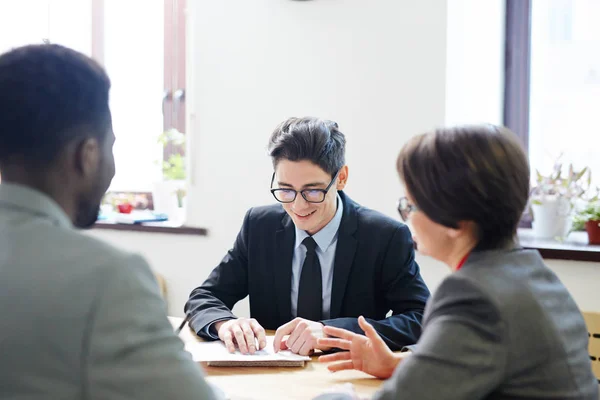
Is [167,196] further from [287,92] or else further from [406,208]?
[406,208]

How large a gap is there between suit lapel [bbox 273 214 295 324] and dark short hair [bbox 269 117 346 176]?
26cm

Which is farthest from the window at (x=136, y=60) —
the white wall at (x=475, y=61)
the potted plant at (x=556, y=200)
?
the potted plant at (x=556, y=200)

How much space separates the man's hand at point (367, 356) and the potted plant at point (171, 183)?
219cm

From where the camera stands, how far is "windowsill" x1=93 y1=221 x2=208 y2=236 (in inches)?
129

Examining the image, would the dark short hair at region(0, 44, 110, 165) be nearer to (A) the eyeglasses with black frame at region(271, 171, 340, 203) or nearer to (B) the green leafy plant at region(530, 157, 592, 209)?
(A) the eyeglasses with black frame at region(271, 171, 340, 203)

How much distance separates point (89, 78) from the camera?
3.20ft

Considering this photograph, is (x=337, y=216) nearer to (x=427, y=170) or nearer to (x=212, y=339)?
(x=212, y=339)

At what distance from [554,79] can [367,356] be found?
1978 mm

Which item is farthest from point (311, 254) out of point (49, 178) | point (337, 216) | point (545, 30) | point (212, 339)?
point (545, 30)

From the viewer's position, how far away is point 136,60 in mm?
3848

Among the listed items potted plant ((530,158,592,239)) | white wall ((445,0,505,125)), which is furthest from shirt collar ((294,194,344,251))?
potted plant ((530,158,592,239))

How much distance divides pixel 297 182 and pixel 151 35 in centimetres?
215

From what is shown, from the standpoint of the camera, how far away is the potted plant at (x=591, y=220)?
264 cm

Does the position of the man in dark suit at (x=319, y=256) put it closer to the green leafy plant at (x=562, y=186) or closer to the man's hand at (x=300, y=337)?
the man's hand at (x=300, y=337)
